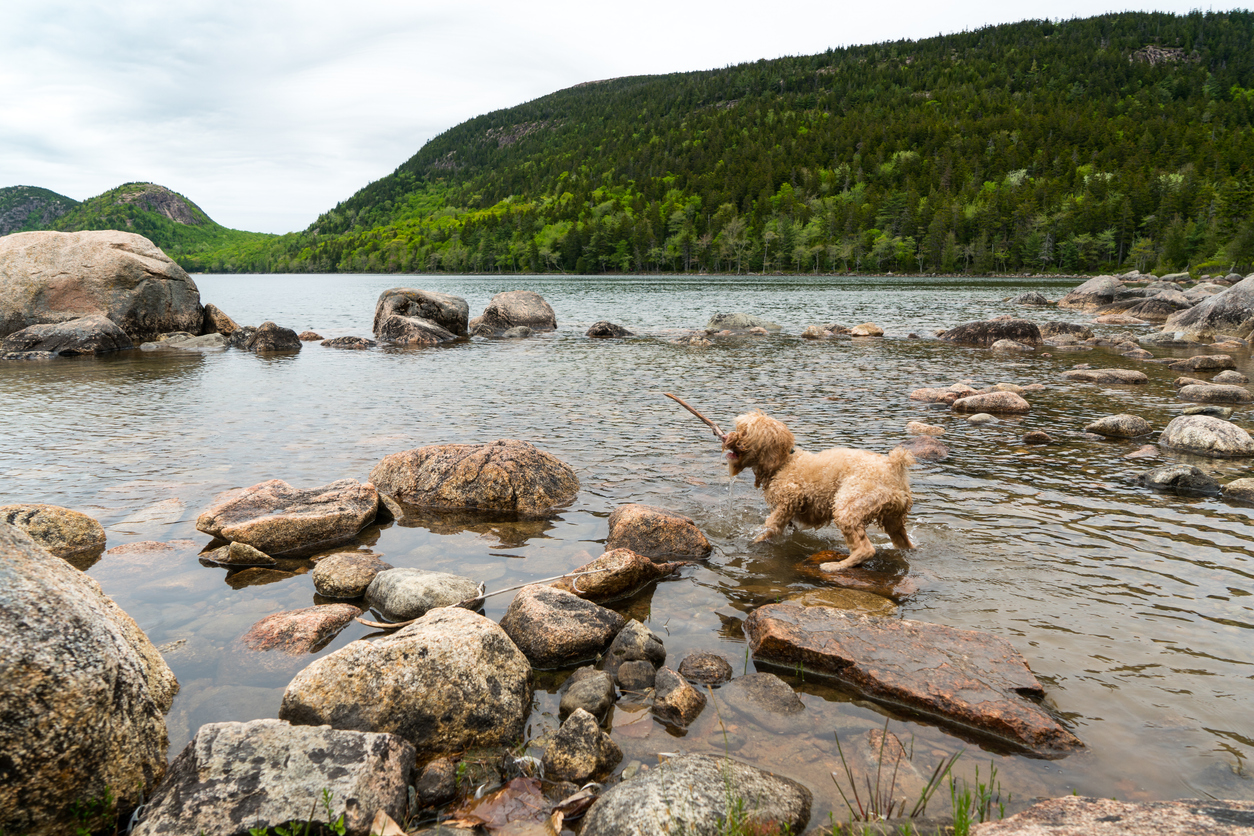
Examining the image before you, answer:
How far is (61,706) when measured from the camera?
9.91 ft

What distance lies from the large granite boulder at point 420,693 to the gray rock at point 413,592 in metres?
1.03

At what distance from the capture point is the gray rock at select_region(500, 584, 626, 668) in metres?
5.09

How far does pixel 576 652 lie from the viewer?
203 inches

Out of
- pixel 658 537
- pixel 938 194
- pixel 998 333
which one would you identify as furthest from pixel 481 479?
pixel 938 194

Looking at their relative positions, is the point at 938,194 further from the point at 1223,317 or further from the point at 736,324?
the point at 736,324

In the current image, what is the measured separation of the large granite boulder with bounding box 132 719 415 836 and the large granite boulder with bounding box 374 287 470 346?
27.0 m

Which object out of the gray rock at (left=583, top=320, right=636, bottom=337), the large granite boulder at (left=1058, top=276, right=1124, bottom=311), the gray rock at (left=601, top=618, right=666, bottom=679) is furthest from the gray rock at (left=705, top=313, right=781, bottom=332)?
the gray rock at (left=601, top=618, right=666, bottom=679)

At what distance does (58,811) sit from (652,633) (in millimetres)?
3834

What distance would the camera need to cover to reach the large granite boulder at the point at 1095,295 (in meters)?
47.2

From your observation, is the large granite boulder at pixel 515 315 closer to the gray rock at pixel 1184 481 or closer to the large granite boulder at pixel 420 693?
the gray rock at pixel 1184 481

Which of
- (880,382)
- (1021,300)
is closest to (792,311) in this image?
(1021,300)

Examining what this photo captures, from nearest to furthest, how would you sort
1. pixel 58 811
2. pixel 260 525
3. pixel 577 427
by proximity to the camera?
pixel 58 811 < pixel 260 525 < pixel 577 427

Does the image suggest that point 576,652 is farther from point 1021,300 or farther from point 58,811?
point 1021,300

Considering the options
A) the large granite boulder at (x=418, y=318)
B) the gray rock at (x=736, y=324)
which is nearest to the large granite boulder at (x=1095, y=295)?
the gray rock at (x=736, y=324)
